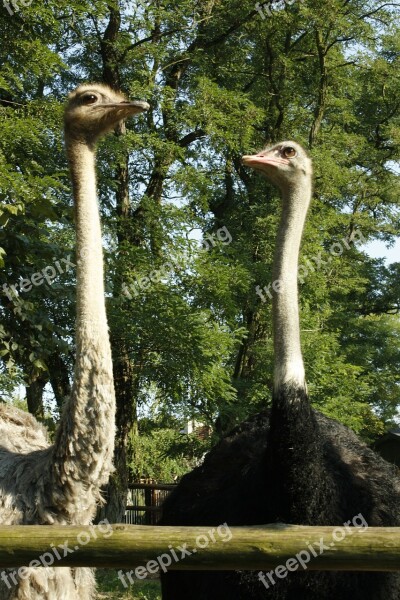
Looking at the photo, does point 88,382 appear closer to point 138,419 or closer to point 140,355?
point 140,355

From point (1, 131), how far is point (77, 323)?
22.3 ft

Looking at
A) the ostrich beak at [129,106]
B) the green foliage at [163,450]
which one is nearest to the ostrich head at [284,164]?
the ostrich beak at [129,106]

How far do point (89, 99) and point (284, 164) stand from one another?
115 centimetres

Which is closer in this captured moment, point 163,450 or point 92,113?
point 92,113

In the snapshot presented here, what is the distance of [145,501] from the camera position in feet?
51.6

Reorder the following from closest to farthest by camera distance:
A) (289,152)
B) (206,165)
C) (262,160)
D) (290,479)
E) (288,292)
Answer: (290,479)
(288,292)
(262,160)
(289,152)
(206,165)

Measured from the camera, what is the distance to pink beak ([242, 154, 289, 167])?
4953 millimetres

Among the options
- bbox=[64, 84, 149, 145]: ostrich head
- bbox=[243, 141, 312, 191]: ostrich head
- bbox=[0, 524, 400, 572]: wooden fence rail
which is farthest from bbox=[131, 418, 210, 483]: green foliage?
bbox=[0, 524, 400, 572]: wooden fence rail

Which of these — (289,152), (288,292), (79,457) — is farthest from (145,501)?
(79,457)

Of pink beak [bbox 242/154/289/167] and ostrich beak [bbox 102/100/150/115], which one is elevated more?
ostrich beak [bbox 102/100/150/115]

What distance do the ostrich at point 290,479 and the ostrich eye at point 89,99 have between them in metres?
0.90

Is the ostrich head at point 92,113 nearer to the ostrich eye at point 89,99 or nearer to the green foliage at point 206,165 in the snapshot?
the ostrich eye at point 89,99

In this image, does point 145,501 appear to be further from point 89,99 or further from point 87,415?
point 87,415

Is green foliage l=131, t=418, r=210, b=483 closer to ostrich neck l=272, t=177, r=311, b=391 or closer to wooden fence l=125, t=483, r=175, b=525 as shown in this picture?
wooden fence l=125, t=483, r=175, b=525
